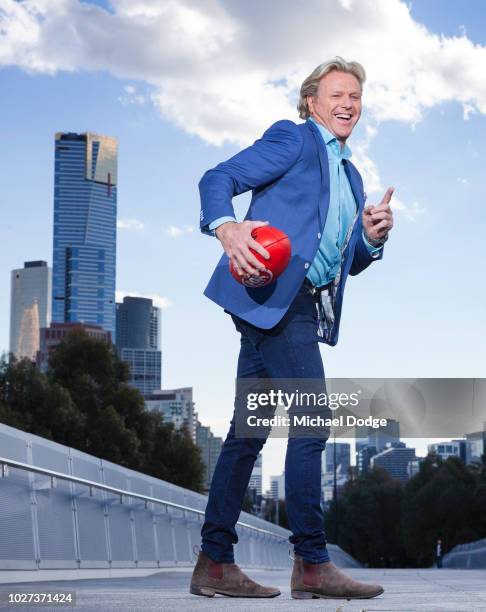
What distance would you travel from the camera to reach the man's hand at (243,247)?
427cm

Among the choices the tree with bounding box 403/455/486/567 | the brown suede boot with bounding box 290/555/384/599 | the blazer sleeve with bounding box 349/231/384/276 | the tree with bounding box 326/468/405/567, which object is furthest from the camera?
the tree with bounding box 326/468/405/567

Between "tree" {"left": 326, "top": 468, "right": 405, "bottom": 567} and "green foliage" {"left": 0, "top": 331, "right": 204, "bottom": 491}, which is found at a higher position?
"green foliage" {"left": 0, "top": 331, "right": 204, "bottom": 491}

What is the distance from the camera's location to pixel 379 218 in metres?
5.02

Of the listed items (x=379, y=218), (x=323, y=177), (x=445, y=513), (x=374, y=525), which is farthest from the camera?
(x=374, y=525)

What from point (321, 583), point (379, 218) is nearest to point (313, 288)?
point (379, 218)

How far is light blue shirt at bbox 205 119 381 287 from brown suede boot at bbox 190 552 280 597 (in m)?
1.25

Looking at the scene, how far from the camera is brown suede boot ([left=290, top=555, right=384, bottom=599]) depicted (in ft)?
14.8

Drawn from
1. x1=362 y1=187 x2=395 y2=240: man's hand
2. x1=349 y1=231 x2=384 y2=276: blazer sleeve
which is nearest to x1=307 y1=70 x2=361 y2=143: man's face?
x1=362 y1=187 x2=395 y2=240: man's hand

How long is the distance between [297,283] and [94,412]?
154 ft

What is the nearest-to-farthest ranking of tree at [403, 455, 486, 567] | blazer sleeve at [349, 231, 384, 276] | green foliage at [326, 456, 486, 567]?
blazer sleeve at [349, 231, 384, 276] → tree at [403, 455, 486, 567] → green foliage at [326, 456, 486, 567]

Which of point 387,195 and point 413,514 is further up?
point 387,195

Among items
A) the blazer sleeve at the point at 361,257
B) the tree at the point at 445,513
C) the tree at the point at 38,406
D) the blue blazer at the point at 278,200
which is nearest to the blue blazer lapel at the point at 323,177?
the blue blazer at the point at 278,200

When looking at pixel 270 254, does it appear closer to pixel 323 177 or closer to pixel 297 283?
pixel 297 283

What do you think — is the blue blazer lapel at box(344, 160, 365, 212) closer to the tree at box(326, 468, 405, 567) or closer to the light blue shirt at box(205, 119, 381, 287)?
the light blue shirt at box(205, 119, 381, 287)
